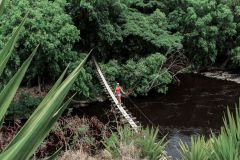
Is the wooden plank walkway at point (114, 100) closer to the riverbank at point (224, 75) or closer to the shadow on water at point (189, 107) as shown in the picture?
the shadow on water at point (189, 107)

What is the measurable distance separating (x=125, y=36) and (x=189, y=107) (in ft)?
20.1

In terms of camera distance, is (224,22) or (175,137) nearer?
(175,137)

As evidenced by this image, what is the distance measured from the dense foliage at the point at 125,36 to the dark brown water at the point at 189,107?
1273mm

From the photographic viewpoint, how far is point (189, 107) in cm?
2286

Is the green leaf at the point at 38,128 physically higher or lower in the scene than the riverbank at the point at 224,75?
higher

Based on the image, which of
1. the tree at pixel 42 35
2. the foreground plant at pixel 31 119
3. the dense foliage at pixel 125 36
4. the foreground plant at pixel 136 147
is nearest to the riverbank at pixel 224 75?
the dense foliage at pixel 125 36

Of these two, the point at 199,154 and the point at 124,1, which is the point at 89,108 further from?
the point at 199,154

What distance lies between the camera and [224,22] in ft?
93.1

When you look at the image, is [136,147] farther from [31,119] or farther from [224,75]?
[224,75]

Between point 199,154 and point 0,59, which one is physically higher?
point 0,59

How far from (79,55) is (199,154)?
741 inches

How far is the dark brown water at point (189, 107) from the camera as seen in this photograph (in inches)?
770

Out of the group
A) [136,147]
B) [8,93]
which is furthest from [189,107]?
[8,93]

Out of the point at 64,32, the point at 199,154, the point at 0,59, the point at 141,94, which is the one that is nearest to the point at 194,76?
the point at 141,94
